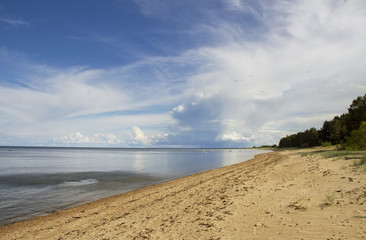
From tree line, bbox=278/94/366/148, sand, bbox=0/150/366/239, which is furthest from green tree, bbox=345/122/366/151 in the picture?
sand, bbox=0/150/366/239

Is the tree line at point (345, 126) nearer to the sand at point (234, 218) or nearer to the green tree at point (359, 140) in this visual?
the green tree at point (359, 140)

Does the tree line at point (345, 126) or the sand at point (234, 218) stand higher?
the tree line at point (345, 126)

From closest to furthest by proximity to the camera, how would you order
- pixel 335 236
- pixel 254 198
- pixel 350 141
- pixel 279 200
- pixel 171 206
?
1. pixel 335 236
2. pixel 279 200
3. pixel 254 198
4. pixel 171 206
5. pixel 350 141

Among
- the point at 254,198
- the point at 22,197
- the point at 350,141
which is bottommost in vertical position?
the point at 22,197

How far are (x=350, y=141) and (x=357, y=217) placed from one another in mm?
35039

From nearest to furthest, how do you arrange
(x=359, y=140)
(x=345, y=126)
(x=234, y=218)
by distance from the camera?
(x=234, y=218), (x=359, y=140), (x=345, y=126)

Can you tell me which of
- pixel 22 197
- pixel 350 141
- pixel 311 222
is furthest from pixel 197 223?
pixel 350 141

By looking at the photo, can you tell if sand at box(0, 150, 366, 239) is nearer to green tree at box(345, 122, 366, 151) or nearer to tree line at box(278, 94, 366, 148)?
green tree at box(345, 122, 366, 151)

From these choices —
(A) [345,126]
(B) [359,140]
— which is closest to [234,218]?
(B) [359,140]

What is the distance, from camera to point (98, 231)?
9555 mm

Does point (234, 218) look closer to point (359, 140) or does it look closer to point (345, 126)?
point (359, 140)

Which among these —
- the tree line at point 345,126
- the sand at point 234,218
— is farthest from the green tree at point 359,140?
the sand at point 234,218

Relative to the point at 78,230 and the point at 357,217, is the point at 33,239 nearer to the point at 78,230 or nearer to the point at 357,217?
the point at 78,230

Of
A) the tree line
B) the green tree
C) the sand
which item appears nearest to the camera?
the sand
